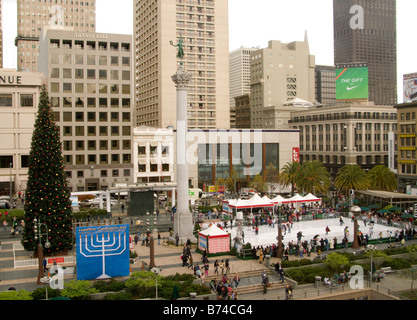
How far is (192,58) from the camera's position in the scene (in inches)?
4144

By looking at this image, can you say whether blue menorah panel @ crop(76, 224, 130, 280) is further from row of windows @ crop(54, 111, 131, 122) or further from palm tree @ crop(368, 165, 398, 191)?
row of windows @ crop(54, 111, 131, 122)

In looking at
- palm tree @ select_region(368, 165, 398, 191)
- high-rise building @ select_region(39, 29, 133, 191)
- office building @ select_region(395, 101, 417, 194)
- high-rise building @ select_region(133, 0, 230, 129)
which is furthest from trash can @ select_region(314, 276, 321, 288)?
high-rise building @ select_region(133, 0, 230, 129)

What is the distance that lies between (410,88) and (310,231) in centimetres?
3778

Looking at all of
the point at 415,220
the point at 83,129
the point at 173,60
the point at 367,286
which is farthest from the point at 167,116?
the point at 367,286

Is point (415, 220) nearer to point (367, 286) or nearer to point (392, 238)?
point (392, 238)

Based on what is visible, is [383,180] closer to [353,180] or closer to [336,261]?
[353,180]

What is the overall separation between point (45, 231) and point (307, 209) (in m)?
33.2

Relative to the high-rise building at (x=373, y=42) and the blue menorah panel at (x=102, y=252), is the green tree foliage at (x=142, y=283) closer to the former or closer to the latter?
the blue menorah panel at (x=102, y=252)

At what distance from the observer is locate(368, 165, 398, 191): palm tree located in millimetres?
62781

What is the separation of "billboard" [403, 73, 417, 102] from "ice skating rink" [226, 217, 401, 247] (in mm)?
28105

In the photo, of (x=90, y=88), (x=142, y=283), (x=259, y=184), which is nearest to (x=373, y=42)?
(x=259, y=184)

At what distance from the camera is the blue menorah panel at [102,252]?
27422mm

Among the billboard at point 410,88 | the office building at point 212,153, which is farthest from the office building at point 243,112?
the billboard at point 410,88

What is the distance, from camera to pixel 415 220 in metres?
47.7
